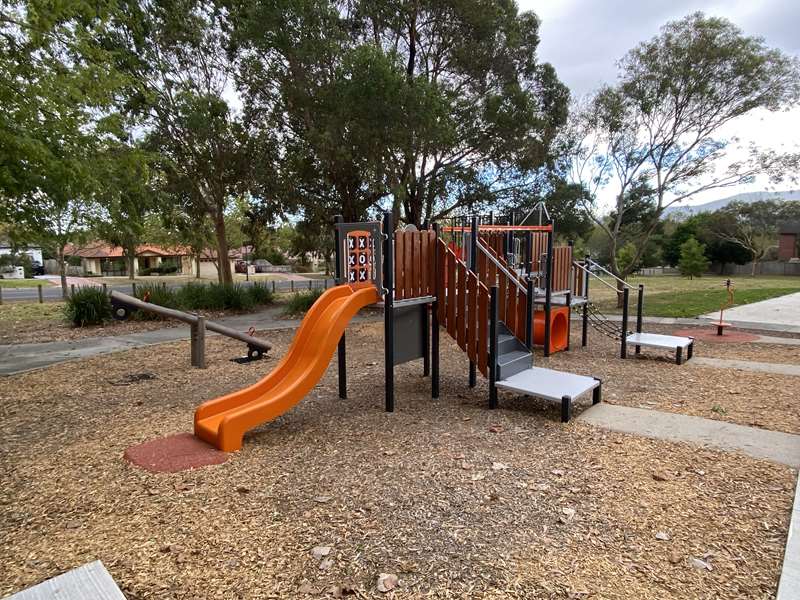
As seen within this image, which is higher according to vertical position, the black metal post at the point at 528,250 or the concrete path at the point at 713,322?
the black metal post at the point at 528,250

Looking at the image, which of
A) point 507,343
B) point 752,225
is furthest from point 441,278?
point 752,225

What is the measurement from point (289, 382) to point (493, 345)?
2114 millimetres

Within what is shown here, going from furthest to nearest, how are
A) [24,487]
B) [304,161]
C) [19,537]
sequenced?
1. [304,161]
2. [24,487]
3. [19,537]

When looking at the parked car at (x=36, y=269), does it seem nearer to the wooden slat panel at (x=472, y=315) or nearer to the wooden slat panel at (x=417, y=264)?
the wooden slat panel at (x=417, y=264)

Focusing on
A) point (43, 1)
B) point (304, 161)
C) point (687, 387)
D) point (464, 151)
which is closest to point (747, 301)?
point (464, 151)

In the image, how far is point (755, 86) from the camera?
493 inches

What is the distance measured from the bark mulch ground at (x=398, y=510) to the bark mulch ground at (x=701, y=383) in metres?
1.35

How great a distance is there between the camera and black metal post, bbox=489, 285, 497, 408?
5.07 meters

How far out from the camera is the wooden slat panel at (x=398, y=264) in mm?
5055

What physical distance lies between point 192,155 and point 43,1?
11199mm

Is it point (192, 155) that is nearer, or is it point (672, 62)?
point (672, 62)

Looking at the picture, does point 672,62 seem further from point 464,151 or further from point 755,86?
point 464,151

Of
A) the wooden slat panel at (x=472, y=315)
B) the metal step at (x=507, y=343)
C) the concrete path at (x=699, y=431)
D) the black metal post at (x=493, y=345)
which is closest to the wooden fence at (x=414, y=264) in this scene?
the wooden slat panel at (x=472, y=315)

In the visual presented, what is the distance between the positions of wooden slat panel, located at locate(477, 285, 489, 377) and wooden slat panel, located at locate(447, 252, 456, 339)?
12.5 inches
